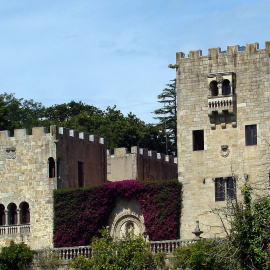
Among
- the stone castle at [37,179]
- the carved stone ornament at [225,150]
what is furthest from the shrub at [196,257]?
the stone castle at [37,179]

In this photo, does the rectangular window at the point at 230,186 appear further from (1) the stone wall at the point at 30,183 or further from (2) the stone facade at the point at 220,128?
(1) the stone wall at the point at 30,183

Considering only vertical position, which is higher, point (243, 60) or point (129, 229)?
point (243, 60)

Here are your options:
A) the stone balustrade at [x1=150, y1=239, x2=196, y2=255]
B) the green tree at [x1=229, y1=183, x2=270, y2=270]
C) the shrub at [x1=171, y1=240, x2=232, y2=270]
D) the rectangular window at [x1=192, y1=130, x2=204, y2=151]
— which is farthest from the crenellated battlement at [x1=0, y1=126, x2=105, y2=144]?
the green tree at [x1=229, y1=183, x2=270, y2=270]

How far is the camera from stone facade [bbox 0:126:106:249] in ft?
193

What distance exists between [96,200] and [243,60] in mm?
11417

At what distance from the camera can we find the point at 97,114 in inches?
3529

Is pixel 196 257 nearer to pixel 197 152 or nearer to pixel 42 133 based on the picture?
pixel 197 152

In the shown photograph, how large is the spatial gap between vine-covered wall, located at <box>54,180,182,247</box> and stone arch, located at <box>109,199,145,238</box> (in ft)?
1.09

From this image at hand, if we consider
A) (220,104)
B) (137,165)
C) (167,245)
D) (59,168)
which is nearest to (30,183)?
(59,168)

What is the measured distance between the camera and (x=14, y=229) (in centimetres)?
5944

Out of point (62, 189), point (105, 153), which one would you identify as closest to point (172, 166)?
point (105, 153)

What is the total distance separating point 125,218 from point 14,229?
6.59m

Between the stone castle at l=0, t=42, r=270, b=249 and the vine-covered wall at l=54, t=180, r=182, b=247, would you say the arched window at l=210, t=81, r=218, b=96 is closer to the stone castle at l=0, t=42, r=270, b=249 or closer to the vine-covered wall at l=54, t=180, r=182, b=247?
the stone castle at l=0, t=42, r=270, b=249

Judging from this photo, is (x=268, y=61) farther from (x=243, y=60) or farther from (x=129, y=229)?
(x=129, y=229)
